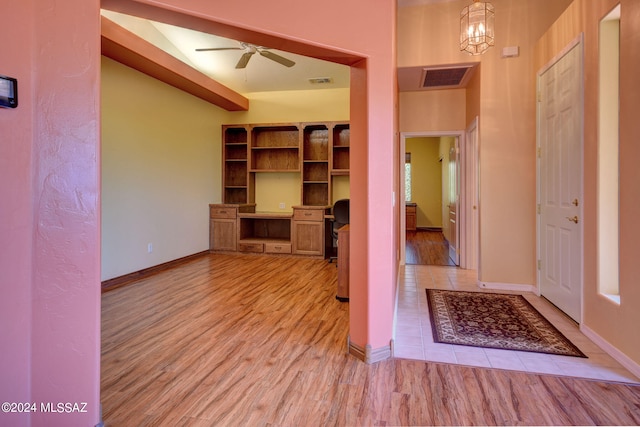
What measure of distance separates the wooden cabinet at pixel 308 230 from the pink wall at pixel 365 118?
339 centimetres

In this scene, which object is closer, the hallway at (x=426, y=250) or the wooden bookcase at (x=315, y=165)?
the hallway at (x=426, y=250)

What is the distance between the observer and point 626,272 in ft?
6.84

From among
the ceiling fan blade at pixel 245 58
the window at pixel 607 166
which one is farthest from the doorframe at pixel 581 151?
the ceiling fan blade at pixel 245 58

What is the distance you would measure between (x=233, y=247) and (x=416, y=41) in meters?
4.41

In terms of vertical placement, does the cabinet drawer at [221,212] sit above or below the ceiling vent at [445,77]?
below

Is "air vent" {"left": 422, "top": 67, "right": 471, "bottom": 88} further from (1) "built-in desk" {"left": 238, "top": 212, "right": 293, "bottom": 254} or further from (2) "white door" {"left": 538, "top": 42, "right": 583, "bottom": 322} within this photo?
(1) "built-in desk" {"left": 238, "top": 212, "right": 293, "bottom": 254}

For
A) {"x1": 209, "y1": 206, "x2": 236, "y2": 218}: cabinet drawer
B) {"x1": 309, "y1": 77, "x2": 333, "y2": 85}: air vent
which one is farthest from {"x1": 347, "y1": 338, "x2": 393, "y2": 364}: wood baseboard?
{"x1": 309, "y1": 77, "x2": 333, "y2": 85}: air vent

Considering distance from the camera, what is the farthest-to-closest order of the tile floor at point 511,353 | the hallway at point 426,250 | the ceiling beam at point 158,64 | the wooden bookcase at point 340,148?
the wooden bookcase at point 340,148, the hallway at point 426,250, the ceiling beam at point 158,64, the tile floor at point 511,353

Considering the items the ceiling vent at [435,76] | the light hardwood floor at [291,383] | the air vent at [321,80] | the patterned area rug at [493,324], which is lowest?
the light hardwood floor at [291,383]

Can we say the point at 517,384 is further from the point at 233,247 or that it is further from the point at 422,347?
the point at 233,247

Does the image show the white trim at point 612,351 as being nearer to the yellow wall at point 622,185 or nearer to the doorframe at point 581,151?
the yellow wall at point 622,185

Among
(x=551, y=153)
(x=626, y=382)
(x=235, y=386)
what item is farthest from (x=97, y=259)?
(x=551, y=153)

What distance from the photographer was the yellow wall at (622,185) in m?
2.01

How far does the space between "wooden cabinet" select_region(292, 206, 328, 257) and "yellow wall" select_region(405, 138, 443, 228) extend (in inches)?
220
